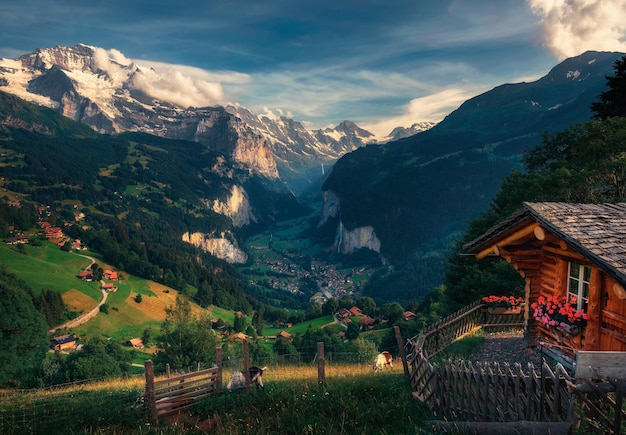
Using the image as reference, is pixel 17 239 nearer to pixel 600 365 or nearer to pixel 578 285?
pixel 578 285

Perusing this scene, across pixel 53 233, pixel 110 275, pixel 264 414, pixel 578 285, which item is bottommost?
pixel 110 275

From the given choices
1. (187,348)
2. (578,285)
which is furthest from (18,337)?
(578,285)

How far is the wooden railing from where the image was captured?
634cm

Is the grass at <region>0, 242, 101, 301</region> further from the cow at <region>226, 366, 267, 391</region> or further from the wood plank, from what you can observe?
the wood plank

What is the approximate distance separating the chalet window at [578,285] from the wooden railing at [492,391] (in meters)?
4.93

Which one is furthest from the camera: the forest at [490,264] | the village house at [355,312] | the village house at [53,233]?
the village house at [53,233]

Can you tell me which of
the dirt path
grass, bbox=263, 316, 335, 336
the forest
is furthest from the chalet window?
the dirt path

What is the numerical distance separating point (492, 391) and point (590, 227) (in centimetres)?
554

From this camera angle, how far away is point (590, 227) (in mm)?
10211

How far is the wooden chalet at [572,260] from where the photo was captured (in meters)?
9.37

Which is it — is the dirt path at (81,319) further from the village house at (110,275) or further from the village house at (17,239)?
the village house at (17,239)

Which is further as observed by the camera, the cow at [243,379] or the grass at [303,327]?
the grass at [303,327]

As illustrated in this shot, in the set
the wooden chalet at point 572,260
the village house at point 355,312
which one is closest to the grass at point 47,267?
the village house at point 355,312

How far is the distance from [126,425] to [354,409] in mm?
6123
